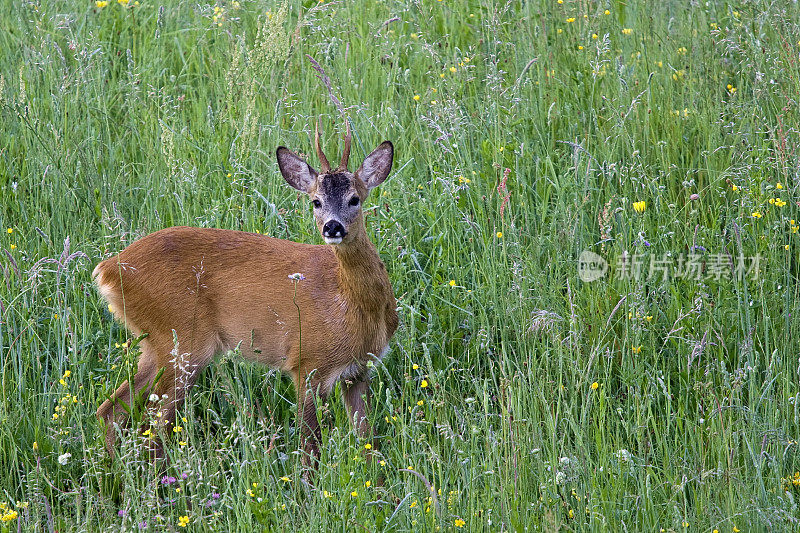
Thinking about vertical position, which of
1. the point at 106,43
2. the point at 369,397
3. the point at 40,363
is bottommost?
the point at 369,397

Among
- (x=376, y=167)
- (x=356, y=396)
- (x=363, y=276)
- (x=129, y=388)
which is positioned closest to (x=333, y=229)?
(x=363, y=276)

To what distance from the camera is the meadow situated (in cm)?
344

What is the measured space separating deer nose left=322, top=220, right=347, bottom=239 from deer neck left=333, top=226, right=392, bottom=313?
0.73 ft

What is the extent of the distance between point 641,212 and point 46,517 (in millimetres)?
2929

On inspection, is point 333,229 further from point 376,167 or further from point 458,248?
point 458,248

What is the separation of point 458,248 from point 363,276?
2.35 feet

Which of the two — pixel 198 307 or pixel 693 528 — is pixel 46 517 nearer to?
pixel 198 307

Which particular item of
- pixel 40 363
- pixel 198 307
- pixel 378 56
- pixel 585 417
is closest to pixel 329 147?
pixel 378 56

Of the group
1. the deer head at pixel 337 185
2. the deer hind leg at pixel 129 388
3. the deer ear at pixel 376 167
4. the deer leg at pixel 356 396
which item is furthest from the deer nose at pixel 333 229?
the deer hind leg at pixel 129 388

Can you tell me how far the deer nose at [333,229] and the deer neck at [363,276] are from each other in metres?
0.22

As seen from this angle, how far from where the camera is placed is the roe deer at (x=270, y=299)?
4.38m

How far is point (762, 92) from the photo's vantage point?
17.4ft

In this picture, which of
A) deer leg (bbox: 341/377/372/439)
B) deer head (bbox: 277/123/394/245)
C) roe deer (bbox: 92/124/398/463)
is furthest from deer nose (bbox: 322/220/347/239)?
deer leg (bbox: 341/377/372/439)

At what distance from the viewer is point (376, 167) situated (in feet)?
14.7
